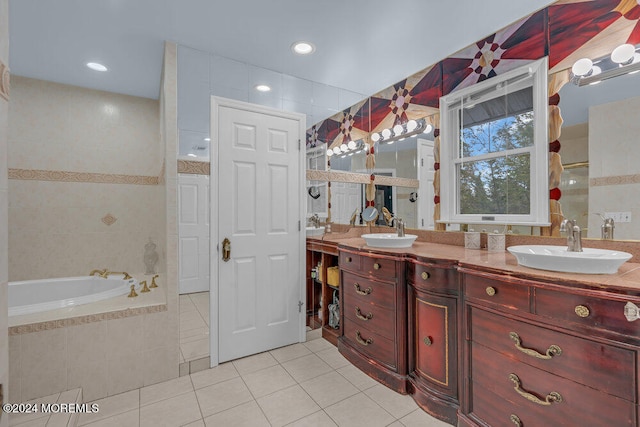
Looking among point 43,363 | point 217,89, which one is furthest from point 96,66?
point 43,363

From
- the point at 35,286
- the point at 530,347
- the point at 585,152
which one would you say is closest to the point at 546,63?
the point at 585,152

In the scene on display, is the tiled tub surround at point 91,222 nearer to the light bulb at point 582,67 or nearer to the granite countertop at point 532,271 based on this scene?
the granite countertop at point 532,271

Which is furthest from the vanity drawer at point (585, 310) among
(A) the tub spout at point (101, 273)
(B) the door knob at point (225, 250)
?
(A) the tub spout at point (101, 273)

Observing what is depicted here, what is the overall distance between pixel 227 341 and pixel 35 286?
2.01 m

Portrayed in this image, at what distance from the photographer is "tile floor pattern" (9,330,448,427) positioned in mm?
1688

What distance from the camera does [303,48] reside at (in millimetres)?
2328

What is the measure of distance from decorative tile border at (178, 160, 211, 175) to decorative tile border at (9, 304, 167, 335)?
3.38 feet

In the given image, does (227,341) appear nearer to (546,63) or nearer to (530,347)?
(530,347)

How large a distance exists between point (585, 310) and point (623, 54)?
1.42 metres

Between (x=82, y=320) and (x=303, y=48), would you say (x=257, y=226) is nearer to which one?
(x=82, y=320)

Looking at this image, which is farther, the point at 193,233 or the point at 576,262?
the point at 193,233

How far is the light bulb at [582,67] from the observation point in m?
1.64

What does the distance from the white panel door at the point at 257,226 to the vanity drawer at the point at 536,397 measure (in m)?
1.61

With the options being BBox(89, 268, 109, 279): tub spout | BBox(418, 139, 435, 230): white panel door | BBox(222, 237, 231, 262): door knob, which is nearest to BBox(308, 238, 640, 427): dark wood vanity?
BBox(418, 139, 435, 230): white panel door
